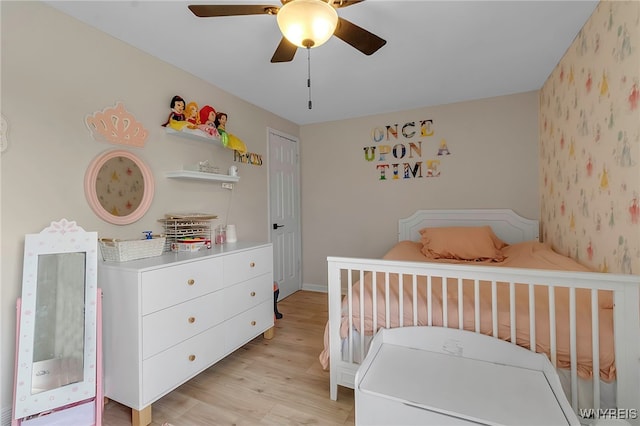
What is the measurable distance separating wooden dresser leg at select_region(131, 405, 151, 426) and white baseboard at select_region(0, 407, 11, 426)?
22.0 inches

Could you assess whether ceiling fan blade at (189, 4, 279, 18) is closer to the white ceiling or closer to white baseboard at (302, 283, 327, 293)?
the white ceiling

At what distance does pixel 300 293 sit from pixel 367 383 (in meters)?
2.63

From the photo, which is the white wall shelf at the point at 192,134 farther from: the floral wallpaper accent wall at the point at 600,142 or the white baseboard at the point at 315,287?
the floral wallpaper accent wall at the point at 600,142

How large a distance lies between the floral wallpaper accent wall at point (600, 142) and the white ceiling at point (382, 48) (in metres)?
0.22

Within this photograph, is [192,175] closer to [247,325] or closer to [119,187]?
[119,187]

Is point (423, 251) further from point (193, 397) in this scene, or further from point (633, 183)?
point (193, 397)

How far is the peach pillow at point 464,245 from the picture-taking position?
259 centimetres

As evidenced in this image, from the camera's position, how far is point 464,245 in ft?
8.70

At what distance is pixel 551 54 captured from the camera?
7.17 feet

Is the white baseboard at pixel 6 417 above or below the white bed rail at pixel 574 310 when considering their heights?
below

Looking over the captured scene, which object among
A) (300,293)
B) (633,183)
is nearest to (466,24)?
(633,183)

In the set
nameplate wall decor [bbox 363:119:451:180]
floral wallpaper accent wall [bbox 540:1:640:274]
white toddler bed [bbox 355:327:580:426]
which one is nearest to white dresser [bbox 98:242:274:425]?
white toddler bed [bbox 355:327:580:426]

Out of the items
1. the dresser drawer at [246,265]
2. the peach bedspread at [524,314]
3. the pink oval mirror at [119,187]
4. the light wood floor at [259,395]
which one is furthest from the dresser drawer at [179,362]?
the pink oval mirror at [119,187]

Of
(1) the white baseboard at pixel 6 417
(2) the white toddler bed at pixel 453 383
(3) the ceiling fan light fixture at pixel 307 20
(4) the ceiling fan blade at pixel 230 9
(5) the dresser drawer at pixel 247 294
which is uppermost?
(4) the ceiling fan blade at pixel 230 9
